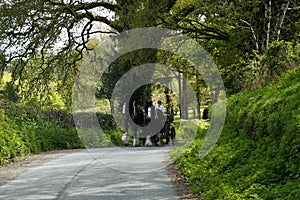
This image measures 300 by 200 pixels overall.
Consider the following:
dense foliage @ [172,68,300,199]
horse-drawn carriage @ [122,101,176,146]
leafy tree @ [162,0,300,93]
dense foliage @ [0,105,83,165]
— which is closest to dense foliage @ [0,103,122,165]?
dense foliage @ [0,105,83,165]

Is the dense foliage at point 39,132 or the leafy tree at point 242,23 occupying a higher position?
the leafy tree at point 242,23

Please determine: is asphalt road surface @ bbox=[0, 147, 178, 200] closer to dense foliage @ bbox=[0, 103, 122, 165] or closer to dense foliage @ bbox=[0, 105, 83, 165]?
dense foliage @ bbox=[0, 105, 83, 165]

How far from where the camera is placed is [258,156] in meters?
9.22

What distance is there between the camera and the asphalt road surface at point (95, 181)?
958cm

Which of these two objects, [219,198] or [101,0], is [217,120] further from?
[101,0]

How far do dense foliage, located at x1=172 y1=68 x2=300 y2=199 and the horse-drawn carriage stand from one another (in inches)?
369

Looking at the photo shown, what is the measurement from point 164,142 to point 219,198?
17.0m

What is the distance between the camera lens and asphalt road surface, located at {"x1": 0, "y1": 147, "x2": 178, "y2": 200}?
958 cm

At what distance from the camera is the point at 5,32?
24062mm

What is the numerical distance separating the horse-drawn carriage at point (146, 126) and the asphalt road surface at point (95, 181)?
24.2 ft

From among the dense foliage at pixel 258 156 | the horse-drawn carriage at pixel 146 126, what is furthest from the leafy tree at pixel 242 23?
the dense foliage at pixel 258 156

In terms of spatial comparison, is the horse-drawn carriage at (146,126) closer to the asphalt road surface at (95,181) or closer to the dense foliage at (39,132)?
the dense foliage at (39,132)

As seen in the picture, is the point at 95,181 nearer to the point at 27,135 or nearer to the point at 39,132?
the point at 27,135

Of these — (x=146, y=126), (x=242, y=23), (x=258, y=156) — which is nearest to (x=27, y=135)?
(x=146, y=126)
